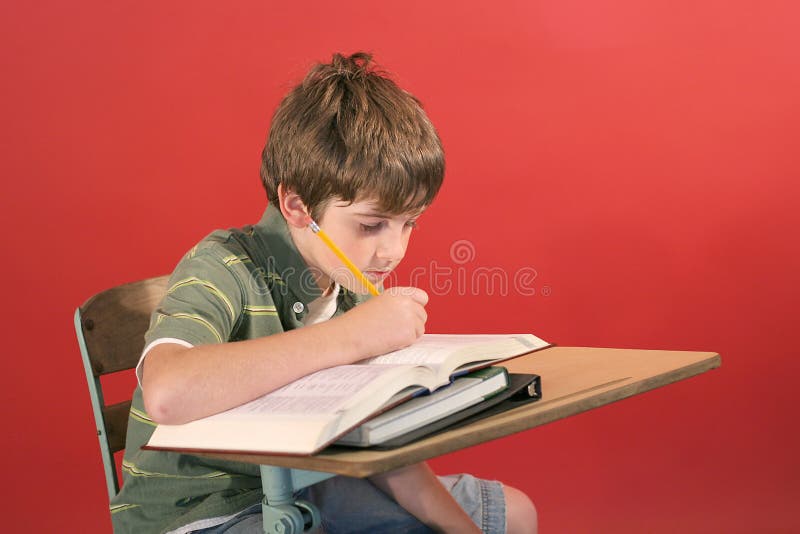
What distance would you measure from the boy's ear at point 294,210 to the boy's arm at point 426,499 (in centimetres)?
36

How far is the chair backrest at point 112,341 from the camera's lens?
1.08m

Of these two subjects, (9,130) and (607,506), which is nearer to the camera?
(9,130)

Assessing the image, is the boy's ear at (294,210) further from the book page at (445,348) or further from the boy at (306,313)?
the book page at (445,348)

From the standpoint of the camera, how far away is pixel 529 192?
186cm

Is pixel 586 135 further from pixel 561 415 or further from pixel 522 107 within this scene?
pixel 561 415

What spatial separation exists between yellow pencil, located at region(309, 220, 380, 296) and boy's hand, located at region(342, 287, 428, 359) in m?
0.18

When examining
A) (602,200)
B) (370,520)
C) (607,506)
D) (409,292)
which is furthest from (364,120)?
(607,506)

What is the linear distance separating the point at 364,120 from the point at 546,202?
0.89 meters

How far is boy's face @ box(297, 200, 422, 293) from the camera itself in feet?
3.39

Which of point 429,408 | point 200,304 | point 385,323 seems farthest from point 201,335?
point 429,408

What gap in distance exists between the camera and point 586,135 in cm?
185

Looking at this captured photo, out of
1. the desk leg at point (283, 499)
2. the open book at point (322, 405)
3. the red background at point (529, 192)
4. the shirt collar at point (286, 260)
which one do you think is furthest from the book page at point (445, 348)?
the red background at point (529, 192)

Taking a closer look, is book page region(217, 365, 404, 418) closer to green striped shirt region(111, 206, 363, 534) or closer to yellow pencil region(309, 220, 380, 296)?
green striped shirt region(111, 206, 363, 534)

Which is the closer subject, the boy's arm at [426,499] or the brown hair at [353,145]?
the boy's arm at [426,499]
